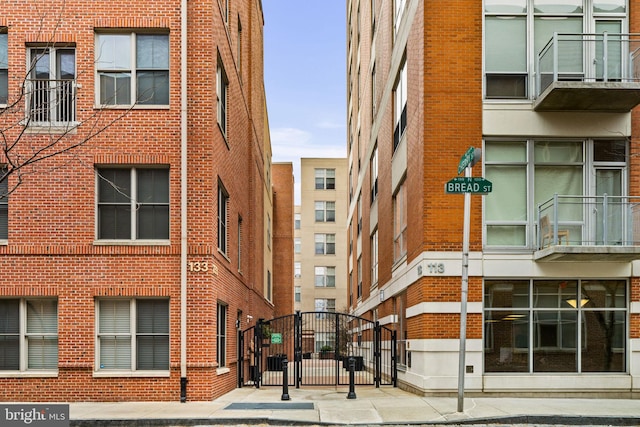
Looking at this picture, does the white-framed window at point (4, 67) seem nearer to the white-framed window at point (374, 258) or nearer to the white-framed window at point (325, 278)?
the white-framed window at point (374, 258)

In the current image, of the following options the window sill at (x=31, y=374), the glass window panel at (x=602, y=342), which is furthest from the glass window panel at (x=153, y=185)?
the glass window panel at (x=602, y=342)

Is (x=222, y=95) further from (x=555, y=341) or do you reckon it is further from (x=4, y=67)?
(x=555, y=341)

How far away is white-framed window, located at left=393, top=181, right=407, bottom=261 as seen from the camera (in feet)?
72.5

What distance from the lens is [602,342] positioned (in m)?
17.4

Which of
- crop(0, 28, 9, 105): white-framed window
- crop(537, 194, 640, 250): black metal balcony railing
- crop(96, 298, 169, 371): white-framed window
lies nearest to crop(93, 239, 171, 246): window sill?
crop(96, 298, 169, 371): white-framed window

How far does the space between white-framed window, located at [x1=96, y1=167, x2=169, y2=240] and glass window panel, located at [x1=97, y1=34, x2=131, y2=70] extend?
7.97 ft

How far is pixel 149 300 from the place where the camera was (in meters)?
17.4

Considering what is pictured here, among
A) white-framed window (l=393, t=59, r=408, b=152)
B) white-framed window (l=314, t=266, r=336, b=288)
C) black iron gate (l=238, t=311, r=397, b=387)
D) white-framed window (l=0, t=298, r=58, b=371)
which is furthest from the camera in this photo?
white-framed window (l=314, t=266, r=336, b=288)

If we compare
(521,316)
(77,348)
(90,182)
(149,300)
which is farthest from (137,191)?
(521,316)

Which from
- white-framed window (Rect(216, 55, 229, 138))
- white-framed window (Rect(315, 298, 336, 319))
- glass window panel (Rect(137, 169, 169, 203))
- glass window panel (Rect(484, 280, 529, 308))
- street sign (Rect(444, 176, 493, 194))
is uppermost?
white-framed window (Rect(216, 55, 229, 138))

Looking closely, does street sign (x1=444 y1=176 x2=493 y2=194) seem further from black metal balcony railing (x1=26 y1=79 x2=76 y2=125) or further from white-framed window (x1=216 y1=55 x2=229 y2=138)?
black metal balcony railing (x1=26 y1=79 x2=76 y2=125)

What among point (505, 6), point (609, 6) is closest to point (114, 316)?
point (505, 6)

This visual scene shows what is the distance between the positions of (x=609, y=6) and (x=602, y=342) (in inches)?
312

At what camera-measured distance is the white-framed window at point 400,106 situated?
2236cm
